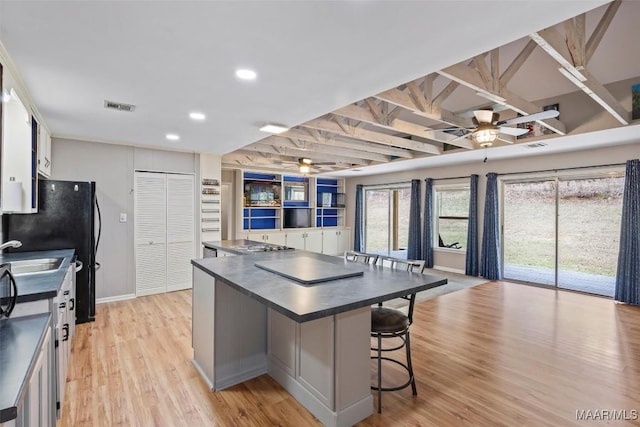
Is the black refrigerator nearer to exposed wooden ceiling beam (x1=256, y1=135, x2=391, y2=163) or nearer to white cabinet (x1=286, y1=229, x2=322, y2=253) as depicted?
exposed wooden ceiling beam (x1=256, y1=135, x2=391, y2=163)

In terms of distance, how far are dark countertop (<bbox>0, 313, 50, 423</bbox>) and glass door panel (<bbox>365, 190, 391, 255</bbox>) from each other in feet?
26.6

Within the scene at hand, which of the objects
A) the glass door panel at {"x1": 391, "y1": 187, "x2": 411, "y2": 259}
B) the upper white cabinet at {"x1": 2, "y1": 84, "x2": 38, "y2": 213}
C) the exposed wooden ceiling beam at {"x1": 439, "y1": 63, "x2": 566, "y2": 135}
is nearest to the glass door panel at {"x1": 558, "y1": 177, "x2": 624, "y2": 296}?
the exposed wooden ceiling beam at {"x1": 439, "y1": 63, "x2": 566, "y2": 135}

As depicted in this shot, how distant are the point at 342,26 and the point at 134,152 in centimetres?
442

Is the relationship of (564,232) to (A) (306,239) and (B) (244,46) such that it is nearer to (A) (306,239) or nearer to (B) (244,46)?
(A) (306,239)

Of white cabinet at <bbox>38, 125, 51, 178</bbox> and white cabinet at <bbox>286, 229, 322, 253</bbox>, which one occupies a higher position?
white cabinet at <bbox>38, 125, 51, 178</bbox>

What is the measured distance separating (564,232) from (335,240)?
5.53 metres

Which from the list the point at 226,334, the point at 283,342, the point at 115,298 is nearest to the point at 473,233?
the point at 283,342

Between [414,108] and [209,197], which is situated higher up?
[414,108]

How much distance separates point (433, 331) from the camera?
12.0 feet

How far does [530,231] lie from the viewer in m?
6.15

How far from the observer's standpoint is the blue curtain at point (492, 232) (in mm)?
6387

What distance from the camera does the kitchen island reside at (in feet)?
6.20

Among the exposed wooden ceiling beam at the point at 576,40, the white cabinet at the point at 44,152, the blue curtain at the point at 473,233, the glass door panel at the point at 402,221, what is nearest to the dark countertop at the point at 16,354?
the white cabinet at the point at 44,152

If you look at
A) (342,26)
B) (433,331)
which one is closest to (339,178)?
(433,331)
